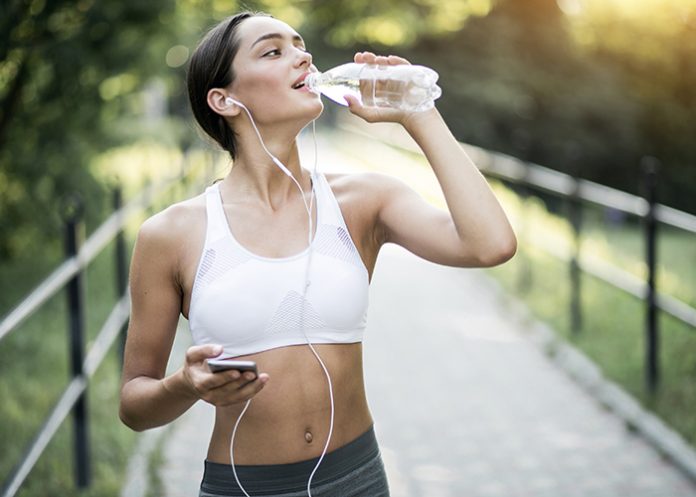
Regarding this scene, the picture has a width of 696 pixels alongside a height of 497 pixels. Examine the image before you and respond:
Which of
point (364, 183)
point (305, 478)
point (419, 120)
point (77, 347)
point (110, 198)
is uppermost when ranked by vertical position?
point (110, 198)

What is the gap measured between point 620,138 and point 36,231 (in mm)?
27303

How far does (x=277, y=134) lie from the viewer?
2588 mm

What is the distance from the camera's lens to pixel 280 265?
7.95ft

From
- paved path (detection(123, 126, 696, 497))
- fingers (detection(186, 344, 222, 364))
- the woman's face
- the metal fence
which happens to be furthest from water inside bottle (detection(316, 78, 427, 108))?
paved path (detection(123, 126, 696, 497))

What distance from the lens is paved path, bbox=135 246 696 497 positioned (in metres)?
5.14

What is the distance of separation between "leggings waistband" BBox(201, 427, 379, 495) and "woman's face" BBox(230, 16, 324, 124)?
0.82m

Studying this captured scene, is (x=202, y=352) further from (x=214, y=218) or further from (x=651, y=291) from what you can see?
(x=651, y=291)

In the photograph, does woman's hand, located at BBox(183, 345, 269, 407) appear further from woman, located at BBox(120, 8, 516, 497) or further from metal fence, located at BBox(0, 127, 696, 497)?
metal fence, located at BBox(0, 127, 696, 497)

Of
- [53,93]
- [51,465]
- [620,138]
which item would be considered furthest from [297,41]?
[620,138]

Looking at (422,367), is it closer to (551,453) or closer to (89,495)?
(551,453)

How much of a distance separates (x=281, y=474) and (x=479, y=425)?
3845mm

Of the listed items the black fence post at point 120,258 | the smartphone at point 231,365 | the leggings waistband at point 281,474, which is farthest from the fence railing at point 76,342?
the smartphone at point 231,365

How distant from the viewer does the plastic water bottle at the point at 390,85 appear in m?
2.39

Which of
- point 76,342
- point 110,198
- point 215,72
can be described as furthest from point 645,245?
point 110,198
